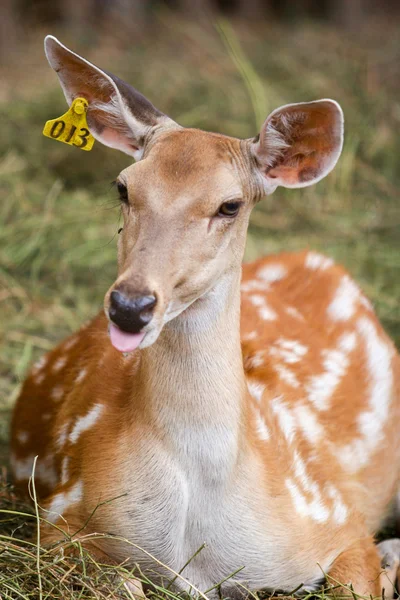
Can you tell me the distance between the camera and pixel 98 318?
4.13 meters

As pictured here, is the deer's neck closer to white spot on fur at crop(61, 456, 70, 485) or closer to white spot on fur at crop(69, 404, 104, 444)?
white spot on fur at crop(69, 404, 104, 444)

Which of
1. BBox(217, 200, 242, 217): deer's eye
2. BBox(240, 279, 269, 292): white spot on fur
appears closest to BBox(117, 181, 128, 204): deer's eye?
BBox(217, 200, 242, 217): deer's eye

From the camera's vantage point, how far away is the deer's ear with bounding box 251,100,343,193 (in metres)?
3.03

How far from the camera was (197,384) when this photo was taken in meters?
2.96

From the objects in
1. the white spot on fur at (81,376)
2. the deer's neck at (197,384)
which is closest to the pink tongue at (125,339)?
the deer's neck at (197,384)

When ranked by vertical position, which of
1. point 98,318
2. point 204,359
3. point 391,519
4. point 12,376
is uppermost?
point 204,359

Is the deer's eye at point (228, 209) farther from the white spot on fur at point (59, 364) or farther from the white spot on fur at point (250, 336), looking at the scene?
the white spot on fur at point (59, 364)

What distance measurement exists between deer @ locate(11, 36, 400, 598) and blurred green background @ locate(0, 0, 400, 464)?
84 cm

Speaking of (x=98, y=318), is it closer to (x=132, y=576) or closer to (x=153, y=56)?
(x=132, y=576)

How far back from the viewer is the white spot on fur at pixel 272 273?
4441 mm

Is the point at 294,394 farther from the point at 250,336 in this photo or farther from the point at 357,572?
the point at 357,572

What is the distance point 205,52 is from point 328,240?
3.21 meters

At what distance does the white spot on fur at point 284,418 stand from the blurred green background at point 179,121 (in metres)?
0.94

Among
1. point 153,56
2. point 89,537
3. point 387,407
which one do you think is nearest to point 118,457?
point 89,537
